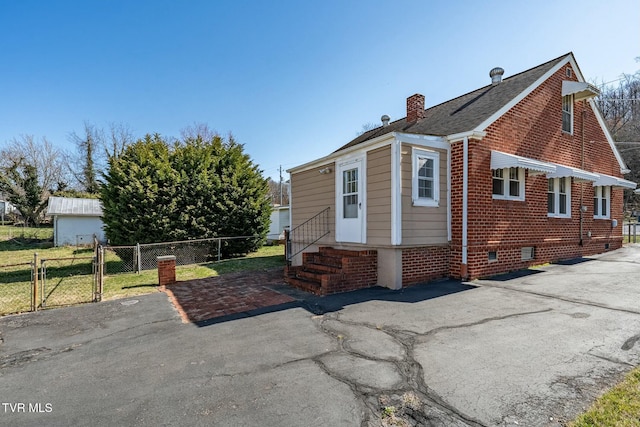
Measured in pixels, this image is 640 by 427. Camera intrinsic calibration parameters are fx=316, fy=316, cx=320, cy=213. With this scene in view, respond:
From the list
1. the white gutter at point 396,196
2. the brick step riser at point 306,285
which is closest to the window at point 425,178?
the white gutter at point 396,196

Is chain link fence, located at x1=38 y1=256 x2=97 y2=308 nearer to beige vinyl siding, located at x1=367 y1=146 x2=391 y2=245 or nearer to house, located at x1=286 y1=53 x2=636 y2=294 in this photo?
house, located at x1=286 y1=53 x2=636 y2=294

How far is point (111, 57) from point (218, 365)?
563 inches

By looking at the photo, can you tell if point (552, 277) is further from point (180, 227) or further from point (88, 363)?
point (180, 227)

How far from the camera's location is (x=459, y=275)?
8.08 metres

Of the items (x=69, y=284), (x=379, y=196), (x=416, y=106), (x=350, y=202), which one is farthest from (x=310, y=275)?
(x=416, y=106)

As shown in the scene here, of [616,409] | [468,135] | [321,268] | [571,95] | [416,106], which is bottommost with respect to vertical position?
[616,409]

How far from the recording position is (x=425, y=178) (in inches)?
311

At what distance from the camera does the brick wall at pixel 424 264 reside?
7574mm

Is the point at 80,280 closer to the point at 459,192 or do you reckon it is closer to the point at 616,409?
the point at 459,192

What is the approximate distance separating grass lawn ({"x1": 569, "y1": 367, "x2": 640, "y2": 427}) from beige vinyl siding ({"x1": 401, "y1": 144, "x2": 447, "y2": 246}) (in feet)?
15.4

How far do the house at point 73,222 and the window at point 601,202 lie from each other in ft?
91.8

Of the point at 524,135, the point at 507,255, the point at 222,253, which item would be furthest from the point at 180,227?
the point at 524,135

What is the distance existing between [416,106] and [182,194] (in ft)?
32.4

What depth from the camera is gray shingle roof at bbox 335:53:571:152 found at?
8625 mm
